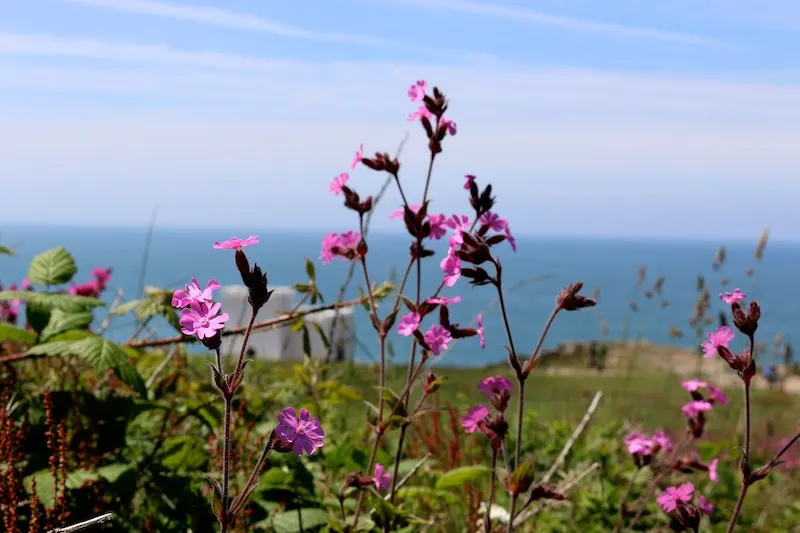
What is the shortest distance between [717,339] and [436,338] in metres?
0.63

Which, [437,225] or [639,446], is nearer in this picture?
[437,225]

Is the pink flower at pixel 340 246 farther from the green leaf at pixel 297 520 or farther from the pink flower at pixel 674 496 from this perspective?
the pink flower at pixel 674 496

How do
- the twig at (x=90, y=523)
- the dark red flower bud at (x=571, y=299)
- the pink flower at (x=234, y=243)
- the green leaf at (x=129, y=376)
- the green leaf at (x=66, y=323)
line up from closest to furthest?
the twig at (x=90, y=523) < the pink flower at (x=234, y=243) < the dark red flower bud at (x=571, y=299) < the green leaf at (x=129, y=376) < the green leaf at (x=66, y=323)

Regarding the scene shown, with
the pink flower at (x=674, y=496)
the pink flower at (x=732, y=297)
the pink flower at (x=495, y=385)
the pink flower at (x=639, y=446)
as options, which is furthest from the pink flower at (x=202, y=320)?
the pink flower at (x=639, y=446)

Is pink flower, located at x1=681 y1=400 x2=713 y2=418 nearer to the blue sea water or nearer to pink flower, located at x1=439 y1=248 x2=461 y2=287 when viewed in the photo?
the blue sea water

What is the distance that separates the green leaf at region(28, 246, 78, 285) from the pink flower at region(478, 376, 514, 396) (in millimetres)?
1517

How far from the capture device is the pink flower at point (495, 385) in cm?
195

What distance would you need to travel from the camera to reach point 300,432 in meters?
1.30

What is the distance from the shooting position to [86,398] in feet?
8.30

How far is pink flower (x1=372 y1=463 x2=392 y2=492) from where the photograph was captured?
6.58 ft

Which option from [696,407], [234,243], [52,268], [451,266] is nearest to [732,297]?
[451,266]

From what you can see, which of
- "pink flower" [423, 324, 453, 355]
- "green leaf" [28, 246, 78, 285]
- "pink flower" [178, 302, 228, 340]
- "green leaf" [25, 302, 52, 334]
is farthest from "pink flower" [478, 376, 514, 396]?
"green leaf" [28, 246, 78, 285]

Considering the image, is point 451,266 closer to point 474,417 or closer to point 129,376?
point 474,417

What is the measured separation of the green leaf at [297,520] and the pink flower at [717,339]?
3.57 feet
